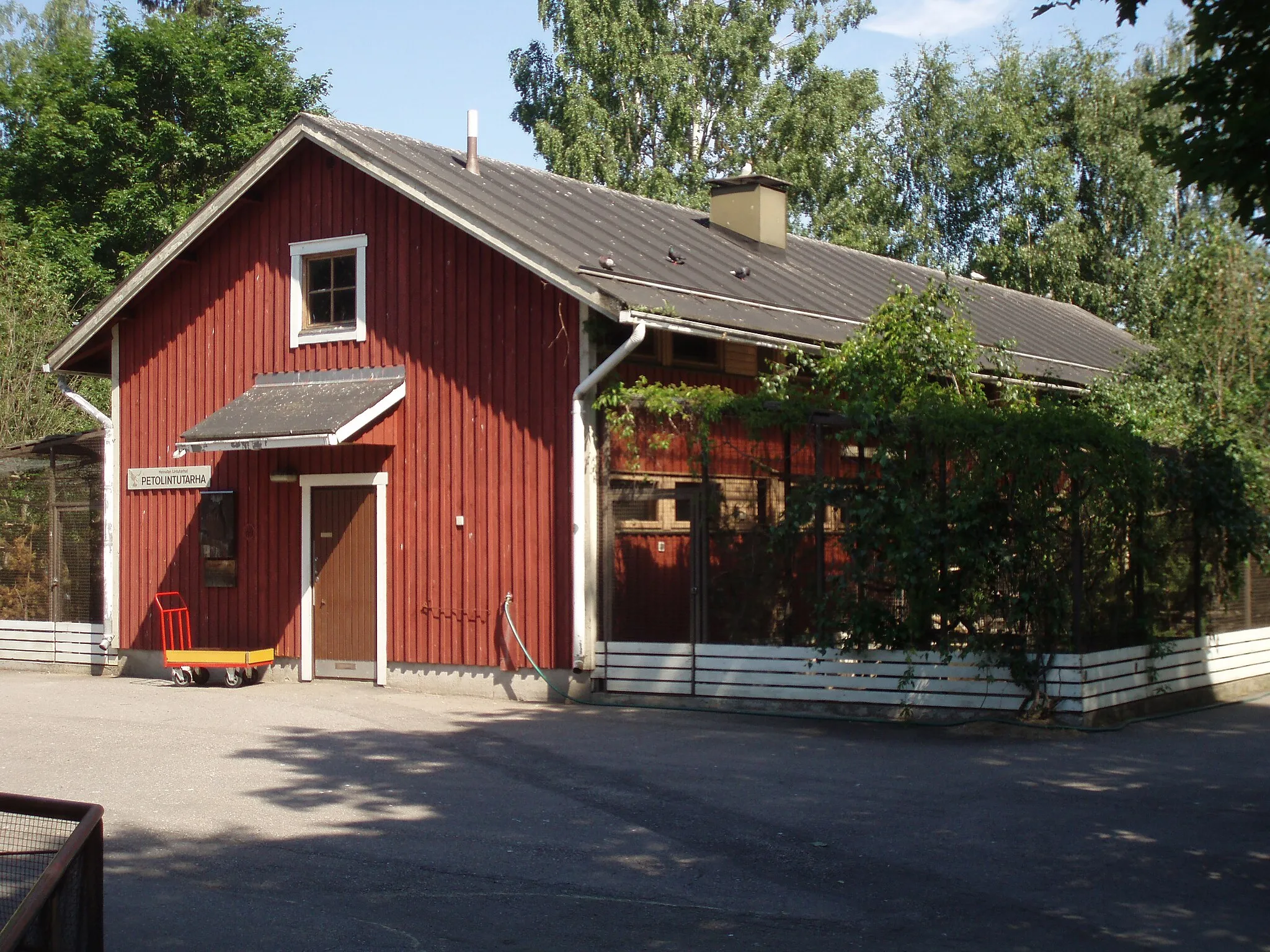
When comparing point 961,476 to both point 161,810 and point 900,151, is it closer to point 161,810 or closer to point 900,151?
point 161,810

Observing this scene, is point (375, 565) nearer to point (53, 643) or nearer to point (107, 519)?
point (107, 519)

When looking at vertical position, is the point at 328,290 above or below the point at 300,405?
above

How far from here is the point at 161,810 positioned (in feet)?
29.6

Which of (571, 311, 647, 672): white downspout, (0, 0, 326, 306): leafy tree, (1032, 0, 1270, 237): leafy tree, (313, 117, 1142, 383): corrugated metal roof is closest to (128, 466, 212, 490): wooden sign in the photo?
(313, 117, 1142, 383): corrugated metal roof

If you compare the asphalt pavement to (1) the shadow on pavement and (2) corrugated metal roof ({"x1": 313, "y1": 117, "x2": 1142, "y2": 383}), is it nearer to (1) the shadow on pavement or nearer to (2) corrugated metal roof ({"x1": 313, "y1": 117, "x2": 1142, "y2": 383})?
(1) the shadow on pavement

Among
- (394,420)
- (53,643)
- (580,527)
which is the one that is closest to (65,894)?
(580,527)

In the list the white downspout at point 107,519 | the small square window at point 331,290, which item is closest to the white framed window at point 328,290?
the small square window at point 331,290

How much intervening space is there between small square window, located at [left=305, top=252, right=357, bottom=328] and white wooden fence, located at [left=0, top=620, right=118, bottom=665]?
5201mm

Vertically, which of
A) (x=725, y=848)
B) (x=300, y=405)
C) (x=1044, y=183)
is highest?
(x=1044, y=183)

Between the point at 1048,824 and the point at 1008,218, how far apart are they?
31055mm

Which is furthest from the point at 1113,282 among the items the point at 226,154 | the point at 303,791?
the point at 303,791

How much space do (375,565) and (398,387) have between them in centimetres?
200

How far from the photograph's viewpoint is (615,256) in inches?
628

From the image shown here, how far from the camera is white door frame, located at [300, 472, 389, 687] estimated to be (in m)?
16.1
